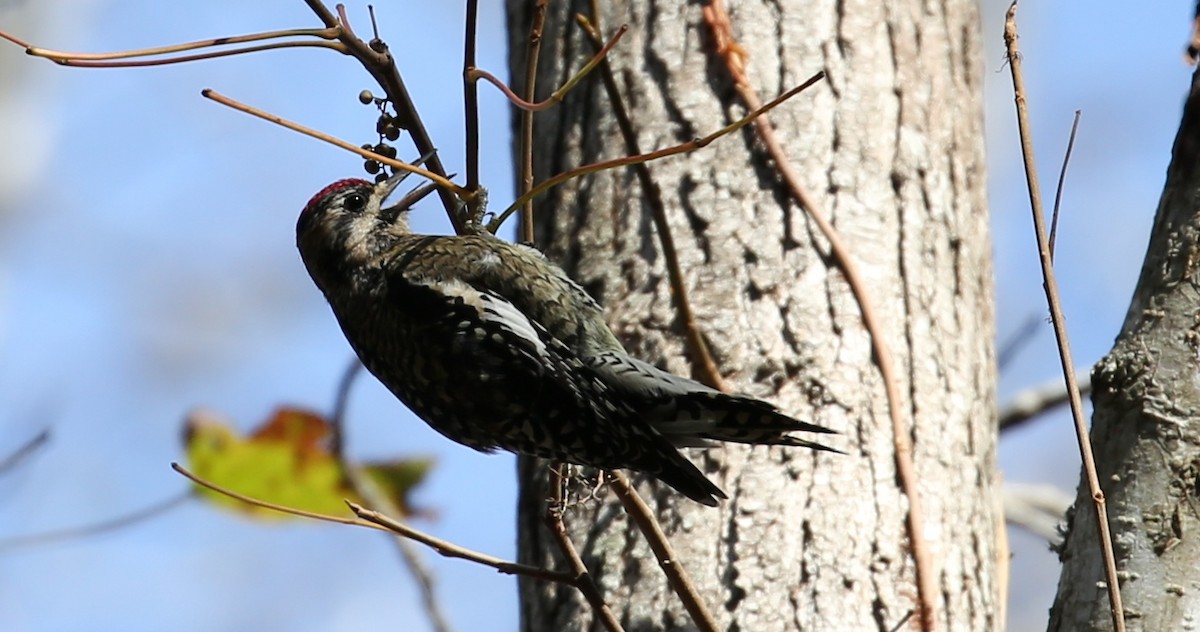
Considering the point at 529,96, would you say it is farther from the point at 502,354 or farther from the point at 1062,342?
the point at 1062,342

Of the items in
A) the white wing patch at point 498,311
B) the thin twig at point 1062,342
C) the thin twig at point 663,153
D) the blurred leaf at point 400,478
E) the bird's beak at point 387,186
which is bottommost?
the thin twig at point 1062,342

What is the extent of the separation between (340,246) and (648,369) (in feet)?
3.20

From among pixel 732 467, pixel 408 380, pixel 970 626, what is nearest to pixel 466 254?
pixel 408 380

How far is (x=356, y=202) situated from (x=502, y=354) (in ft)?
2.46

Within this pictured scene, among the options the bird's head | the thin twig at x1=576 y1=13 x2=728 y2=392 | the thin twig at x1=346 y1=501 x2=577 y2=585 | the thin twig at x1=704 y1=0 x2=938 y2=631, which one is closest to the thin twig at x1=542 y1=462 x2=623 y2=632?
the thin twig at x1=346 y1=501 x2=577 y2=585

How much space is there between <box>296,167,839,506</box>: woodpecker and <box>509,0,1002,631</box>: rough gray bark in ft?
1.09

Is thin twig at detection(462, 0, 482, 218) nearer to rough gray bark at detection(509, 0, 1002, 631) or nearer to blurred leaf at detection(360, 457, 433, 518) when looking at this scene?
A: rough gray bark at detection(509, 0, 1002, 631)

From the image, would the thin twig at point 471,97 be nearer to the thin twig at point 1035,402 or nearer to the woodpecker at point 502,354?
the woodpecker at point 502,354

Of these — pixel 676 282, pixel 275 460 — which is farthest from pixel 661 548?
pixel 275 460

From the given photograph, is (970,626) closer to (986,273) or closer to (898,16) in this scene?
Answer: (986,273)

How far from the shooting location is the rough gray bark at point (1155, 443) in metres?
2.21

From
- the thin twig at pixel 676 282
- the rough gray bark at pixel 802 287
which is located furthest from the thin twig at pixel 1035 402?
the thin twig at pixel 676 282

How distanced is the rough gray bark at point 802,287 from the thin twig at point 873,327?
0.10 feet

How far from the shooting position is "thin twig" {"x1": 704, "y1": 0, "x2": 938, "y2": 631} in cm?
324
